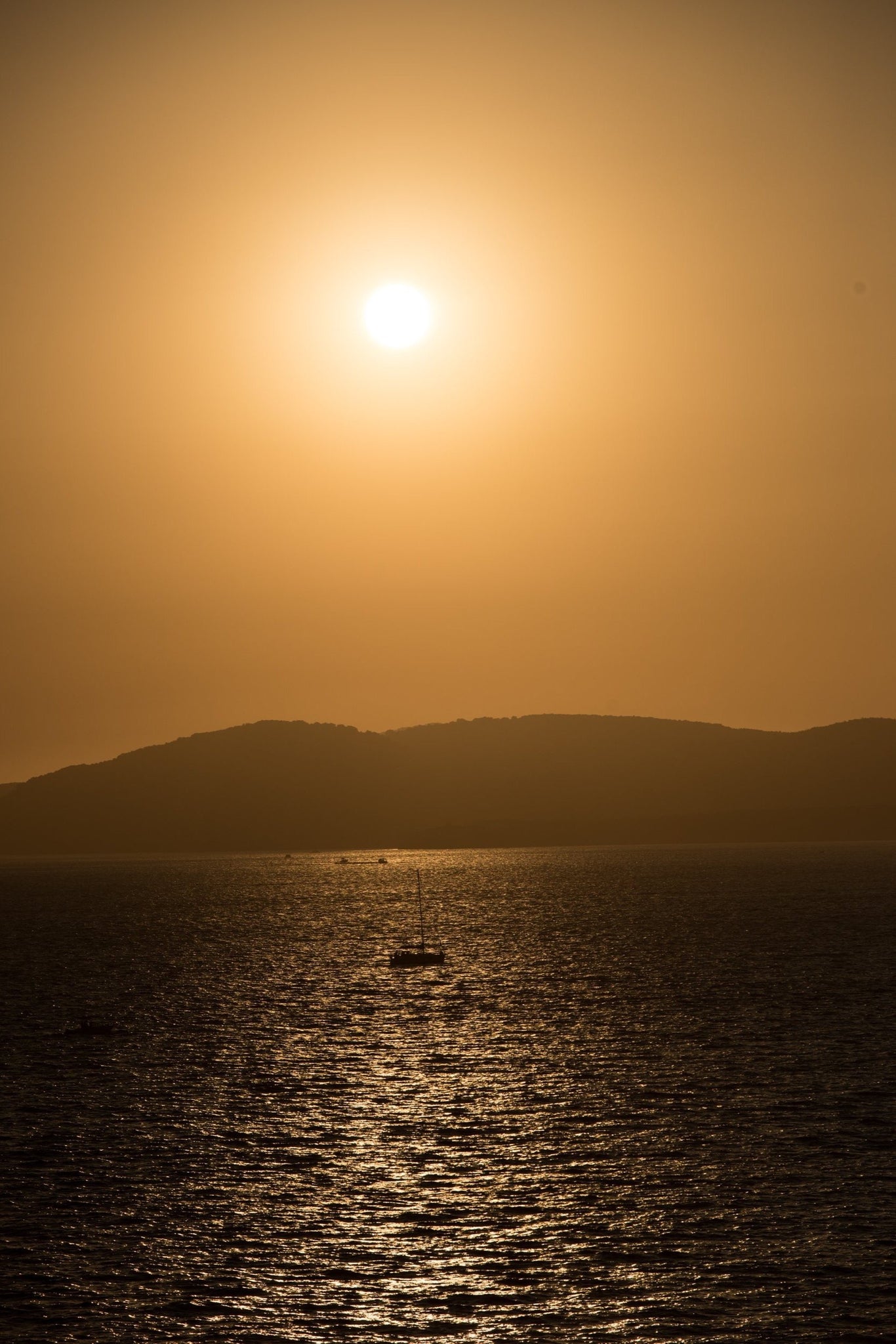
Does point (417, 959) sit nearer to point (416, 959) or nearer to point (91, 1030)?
point (416, 959)

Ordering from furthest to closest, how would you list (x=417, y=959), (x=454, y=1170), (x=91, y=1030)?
(x=417, y=959)
(x=91, y=1030)
(x=454, y=1170)

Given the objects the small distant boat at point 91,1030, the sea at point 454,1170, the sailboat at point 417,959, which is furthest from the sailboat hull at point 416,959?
the small distant boat at point 91,1030

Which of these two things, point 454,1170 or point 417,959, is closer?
point 454,1170

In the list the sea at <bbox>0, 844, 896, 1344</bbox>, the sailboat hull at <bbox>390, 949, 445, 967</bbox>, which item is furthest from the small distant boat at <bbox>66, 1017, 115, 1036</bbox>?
the sailboat hull at <bbox>390, 949, 445, 967</bbox>

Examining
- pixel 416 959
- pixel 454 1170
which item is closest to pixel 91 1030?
pixel 454 1170

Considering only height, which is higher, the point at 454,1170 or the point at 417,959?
the point at 417,959

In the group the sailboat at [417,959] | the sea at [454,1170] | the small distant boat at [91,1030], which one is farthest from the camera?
the sailboat at [417,959]

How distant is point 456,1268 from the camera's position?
44.6m

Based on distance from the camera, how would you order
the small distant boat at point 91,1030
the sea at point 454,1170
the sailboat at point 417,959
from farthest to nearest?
the sailboat at point 417,959
the small distant boat at point 91,1030
the sea at point 454,1170

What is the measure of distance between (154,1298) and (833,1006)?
7638cm

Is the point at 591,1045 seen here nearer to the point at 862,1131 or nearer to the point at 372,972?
the point at 862,1131

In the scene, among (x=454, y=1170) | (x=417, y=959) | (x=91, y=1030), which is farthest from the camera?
(x=417, y=959)

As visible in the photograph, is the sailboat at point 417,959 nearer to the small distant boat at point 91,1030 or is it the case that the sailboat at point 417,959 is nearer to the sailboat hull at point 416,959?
the sailboat hull at point 416,959

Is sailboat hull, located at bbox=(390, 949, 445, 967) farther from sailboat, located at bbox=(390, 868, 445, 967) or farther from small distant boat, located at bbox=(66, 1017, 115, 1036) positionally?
small distant boat, located at bbox=(66, 1017, 115, 1036)
